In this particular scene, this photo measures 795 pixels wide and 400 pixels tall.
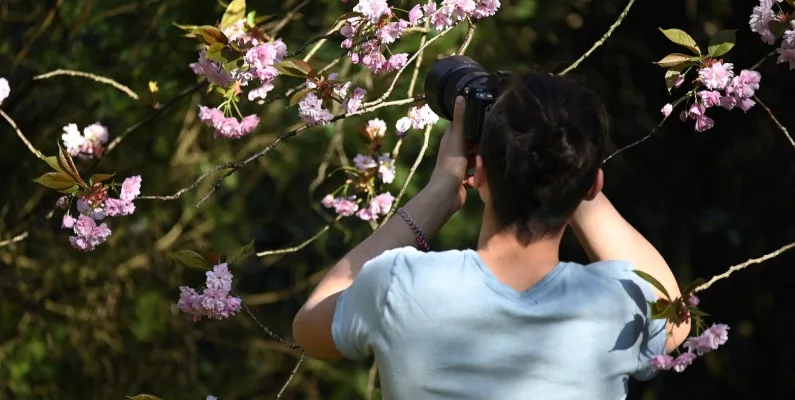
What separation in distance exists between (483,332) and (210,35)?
933 mm

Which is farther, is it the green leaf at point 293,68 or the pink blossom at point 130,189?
the pink blossom at point 130,189

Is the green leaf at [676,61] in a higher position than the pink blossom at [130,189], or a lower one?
higher

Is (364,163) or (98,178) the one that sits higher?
(98,178)

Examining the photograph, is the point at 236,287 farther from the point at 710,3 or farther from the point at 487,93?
the point at 487,93

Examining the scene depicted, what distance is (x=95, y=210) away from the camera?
2244 mm

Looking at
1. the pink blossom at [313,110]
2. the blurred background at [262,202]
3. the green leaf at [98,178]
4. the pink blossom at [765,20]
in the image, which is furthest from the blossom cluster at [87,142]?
the pink blossom at [765,20]

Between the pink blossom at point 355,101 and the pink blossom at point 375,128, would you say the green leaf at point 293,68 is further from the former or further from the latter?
the pink blossom at point 375,128

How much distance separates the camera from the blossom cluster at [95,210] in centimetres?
223

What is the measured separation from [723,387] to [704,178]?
591 mm

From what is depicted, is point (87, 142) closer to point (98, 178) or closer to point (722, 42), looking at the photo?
point (98, 178)

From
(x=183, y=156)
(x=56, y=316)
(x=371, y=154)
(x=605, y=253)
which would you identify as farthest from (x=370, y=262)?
(x=56, y=316)

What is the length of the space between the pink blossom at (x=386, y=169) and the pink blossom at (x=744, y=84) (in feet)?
2.27

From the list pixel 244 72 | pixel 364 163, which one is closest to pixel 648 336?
pixel 244 72

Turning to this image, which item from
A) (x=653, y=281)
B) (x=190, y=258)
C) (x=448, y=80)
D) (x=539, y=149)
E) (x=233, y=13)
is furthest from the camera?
(x=233, y=13)
